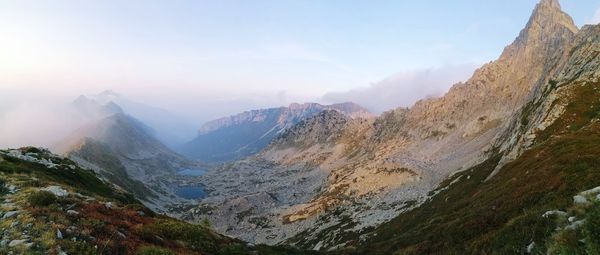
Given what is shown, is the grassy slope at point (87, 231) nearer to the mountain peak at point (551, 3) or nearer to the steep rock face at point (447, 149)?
the steep rock face at point (447, 149)

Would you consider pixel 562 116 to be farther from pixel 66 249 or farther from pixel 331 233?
pixel 66 249

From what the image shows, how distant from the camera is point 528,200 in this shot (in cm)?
2556

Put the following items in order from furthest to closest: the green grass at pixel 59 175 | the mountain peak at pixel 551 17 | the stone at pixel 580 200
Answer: the mountain peak at pixel 551 17 → the green grass at pixel 59 175 → the stone at pixel 580 200

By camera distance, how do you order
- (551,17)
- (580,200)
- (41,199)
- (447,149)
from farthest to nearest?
(551,17), (447,149), (41,199), (580,200)

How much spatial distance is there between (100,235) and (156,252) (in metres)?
2.73

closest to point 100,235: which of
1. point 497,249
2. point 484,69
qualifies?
point 497,249

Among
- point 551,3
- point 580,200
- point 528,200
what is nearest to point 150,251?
point 580,200

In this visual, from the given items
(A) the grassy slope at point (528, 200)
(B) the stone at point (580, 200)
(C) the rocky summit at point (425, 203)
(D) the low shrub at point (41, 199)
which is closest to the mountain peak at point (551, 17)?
(C) the rocky summit at point (425, 203)

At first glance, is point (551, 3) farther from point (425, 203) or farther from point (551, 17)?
point (425, 203)

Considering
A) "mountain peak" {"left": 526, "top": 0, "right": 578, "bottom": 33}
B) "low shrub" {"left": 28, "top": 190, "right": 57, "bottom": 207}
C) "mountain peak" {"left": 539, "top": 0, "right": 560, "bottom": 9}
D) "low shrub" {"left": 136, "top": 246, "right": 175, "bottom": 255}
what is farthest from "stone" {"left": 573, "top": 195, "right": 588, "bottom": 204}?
"mountain peak" {"left": 539, "top": 0, "right": 560, "bottom": 9}

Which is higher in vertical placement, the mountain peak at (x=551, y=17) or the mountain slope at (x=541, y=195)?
the mountain peak at (x=551, y=17)

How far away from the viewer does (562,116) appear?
5528 cm

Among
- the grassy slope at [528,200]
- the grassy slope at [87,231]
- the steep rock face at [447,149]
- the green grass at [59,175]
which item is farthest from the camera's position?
the steep rock face at [447,149]

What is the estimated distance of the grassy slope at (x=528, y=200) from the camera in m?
16.3
